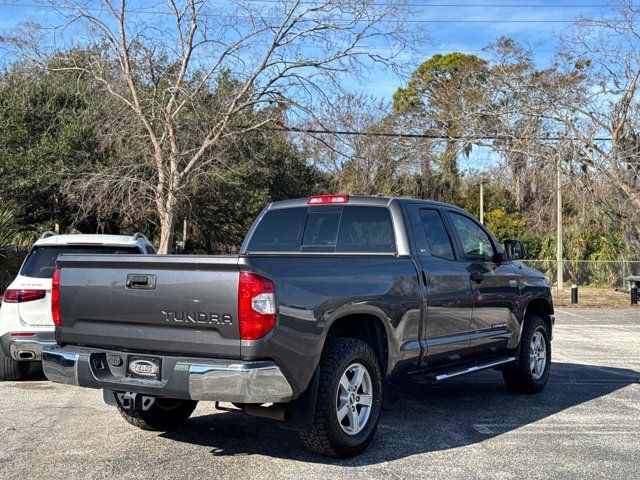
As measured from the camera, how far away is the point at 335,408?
210 inches

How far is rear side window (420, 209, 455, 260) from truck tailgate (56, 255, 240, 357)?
8.28 ft

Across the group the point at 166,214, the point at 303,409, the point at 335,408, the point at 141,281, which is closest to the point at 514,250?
the point at 335,408

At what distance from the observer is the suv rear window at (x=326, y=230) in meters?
6.71

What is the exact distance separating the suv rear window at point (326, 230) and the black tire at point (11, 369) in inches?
135

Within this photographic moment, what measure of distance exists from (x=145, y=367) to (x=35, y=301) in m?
3.52

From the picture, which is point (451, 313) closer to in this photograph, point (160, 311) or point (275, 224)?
point (275, 224)

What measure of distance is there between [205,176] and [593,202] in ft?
41.3

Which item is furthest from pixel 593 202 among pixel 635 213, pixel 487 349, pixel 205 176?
pixel 487 349

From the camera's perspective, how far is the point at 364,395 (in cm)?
575

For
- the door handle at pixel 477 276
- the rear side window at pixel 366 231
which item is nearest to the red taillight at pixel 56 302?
the rear side window at pixel 366 231

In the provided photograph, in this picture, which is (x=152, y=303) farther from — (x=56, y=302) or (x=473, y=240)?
(x=473, y=240)

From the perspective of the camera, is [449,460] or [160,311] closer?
[160,311]

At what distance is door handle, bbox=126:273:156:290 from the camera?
5.21 meters

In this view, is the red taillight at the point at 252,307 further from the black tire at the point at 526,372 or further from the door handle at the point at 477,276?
the black tire at the point at 526,372
